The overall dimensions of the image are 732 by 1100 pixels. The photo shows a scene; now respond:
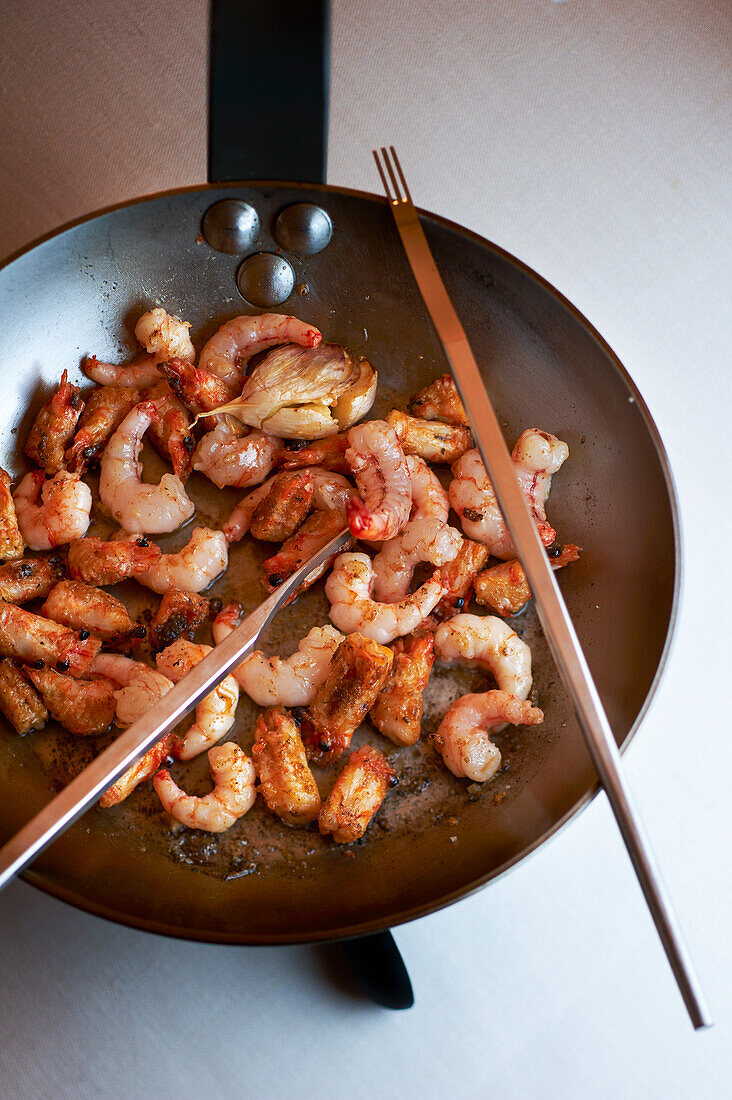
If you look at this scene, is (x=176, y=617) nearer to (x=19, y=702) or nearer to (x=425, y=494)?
(x=19, y=702)

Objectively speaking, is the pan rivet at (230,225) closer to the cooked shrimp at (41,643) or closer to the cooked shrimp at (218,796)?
the cooked shrimp at (41,643)

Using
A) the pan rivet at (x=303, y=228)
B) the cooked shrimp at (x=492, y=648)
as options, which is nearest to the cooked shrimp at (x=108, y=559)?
the cooked shrimp at (x=492, y=648)

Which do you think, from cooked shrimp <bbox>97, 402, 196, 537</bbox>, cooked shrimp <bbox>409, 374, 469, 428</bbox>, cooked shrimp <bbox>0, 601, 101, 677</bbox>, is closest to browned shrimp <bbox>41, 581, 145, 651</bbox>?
cooked shrimp <bbox>0, 601, 101, 677</bbox>

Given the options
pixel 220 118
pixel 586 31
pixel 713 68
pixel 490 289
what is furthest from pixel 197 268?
pixel 713 68

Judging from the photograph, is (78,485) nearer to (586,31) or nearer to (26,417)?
(26,417)

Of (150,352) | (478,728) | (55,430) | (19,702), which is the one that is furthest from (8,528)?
(478,728)

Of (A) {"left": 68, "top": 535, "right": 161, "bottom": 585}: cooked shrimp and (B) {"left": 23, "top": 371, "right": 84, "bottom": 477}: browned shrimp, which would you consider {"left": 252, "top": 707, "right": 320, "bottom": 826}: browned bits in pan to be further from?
(B) {"left": 23, "top": 371, "right": 84, "bottom": 477}: browned shrimp

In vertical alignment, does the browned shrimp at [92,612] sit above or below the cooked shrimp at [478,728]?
below
